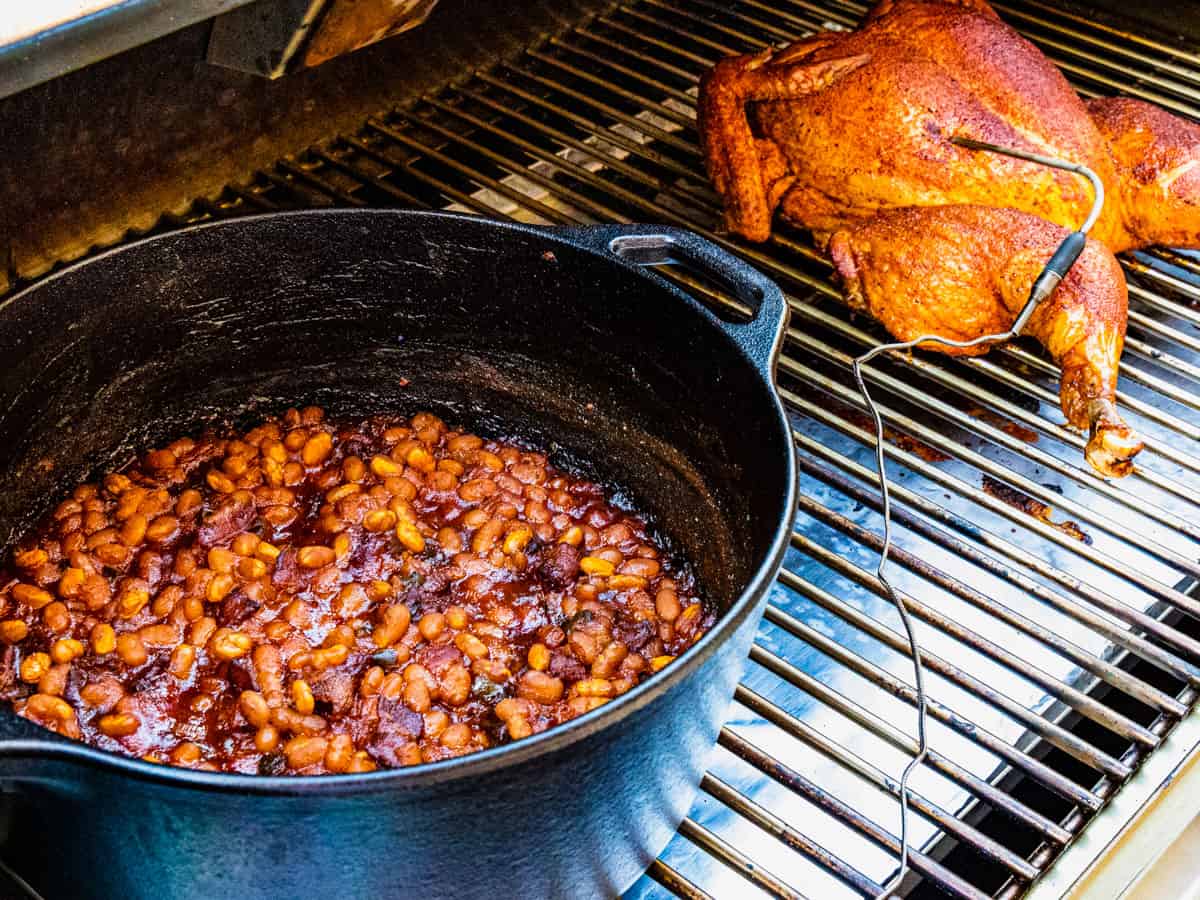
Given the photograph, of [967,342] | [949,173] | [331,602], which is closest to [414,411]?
[331,602]

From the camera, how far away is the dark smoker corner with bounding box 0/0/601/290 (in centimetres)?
193

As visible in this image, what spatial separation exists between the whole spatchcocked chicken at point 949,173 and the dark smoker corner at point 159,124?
68 cm

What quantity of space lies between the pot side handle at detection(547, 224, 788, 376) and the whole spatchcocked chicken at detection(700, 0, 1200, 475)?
0.67m

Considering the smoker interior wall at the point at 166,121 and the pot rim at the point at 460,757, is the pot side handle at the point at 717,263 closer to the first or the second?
the pot rim at the point at 460,757

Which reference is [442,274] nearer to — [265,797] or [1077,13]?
[265,797]

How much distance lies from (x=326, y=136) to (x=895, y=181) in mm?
1180

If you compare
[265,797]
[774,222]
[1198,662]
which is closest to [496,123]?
[774,222]

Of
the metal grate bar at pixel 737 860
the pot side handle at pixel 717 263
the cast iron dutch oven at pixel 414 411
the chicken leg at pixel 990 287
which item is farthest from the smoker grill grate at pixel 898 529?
the pot side handle at pixel 717 263

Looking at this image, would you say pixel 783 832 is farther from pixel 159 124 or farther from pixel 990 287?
pixel 159 124

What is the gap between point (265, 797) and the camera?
0.95 metres

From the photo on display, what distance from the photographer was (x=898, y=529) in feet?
6.63

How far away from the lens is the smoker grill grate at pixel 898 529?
1.62 m

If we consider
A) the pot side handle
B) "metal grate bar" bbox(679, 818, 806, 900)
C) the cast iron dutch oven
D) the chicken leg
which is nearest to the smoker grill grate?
"metal grate bar" bbox(679, 818, 806, 900)

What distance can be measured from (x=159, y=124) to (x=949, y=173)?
4.78 feet
